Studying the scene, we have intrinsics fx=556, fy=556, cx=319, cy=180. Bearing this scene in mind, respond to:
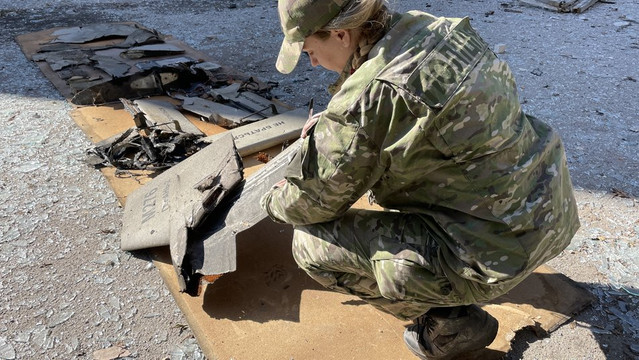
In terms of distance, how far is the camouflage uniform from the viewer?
1.66 meters

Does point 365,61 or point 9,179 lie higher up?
point 365,61

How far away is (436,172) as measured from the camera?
1773 millimetres

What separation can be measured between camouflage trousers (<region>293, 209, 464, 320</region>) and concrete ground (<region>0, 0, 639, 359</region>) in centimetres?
65

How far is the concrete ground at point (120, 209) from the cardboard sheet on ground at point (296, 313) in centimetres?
7

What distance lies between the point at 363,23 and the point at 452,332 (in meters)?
1.22

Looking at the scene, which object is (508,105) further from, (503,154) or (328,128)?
(328,128)

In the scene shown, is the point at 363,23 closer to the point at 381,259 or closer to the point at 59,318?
the point at 381,259

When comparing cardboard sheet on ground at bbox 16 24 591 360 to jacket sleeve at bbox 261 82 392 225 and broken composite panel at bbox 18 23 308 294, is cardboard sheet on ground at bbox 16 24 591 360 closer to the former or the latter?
broken composite panel at bbox 18 23 308 294

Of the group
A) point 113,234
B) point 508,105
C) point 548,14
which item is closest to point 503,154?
point 508,105

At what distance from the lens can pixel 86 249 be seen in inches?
114

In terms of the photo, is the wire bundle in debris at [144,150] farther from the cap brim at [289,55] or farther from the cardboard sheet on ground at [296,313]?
the cap brim at [289,55]

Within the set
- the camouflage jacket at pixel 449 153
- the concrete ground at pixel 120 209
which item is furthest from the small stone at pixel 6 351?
the camouflage jacket at pixel 449 153

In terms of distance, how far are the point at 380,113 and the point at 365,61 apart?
9.5 inches

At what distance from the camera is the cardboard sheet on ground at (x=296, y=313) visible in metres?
2.36
